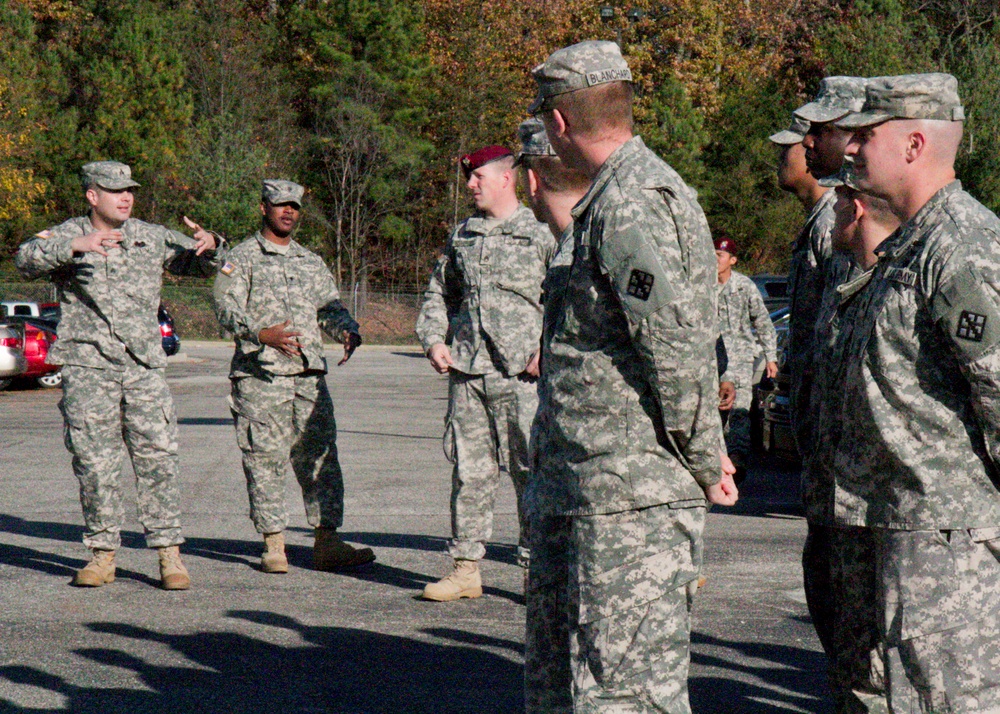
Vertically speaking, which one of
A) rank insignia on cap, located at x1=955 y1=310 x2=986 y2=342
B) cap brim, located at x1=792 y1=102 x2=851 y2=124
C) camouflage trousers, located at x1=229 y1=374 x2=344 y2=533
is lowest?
camouflage trousers, located at x1=229 y1=374 x2=344 y2=533

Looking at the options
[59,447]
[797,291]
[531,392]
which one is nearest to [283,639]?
[531,392]

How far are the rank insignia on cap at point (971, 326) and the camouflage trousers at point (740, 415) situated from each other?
6.46 meters

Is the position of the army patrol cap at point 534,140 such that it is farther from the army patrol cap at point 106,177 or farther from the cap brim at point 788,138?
the army patrol cap at point 106,177

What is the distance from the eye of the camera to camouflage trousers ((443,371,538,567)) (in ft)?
21.8

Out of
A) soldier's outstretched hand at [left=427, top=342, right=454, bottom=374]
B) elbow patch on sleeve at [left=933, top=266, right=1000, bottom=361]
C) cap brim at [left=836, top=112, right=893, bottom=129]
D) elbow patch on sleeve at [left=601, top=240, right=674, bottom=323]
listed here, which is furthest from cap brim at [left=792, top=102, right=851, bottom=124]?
soldier's outstretched hand at [left=427, top=342, right=454, bottom=374]

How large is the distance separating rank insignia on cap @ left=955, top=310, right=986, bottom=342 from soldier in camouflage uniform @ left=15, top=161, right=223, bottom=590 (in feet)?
15.9

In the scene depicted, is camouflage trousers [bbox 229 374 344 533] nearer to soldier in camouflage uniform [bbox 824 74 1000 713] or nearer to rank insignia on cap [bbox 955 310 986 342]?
soldier in camouflage uniform [bbox 824 74 1000 713]

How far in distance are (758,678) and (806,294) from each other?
1665mm

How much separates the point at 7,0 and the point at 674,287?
153ft

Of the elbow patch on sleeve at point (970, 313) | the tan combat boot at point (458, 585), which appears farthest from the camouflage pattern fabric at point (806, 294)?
the tan combat boot at point (458, 585)

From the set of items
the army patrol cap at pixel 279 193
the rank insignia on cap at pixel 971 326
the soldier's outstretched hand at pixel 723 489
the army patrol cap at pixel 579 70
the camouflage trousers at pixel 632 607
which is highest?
the army patrol cap at pixel 579 70

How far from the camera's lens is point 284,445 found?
7.53 m

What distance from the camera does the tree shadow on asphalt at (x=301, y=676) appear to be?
16.5 ft

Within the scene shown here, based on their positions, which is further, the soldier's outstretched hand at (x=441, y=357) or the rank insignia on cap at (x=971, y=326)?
the soldier's outstretched hand at (x=441, y=357)
